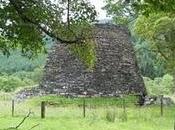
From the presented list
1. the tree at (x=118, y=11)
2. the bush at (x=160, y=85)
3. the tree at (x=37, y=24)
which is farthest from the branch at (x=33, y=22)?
the bush at (x=160, y=85)

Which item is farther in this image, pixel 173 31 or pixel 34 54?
pixel 173 31

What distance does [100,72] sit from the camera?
1662 inches

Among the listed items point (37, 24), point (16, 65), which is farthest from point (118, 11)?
point (16, 65)

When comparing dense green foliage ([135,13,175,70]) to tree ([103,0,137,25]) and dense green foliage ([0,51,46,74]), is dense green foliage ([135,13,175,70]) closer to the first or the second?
tree ([103,0,137,25])

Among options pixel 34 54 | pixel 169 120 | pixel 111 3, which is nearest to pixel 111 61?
pixel 111 3

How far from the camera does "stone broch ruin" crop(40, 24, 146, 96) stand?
41.3 metres

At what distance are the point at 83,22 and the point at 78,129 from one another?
11.5 meters

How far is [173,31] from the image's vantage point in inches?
1686

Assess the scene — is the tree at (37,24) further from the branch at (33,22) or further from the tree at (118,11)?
the tree at (118,11)

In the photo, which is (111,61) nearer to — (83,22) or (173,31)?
(173,31)

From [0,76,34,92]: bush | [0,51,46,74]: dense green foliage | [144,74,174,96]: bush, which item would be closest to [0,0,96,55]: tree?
[0,76,34,92]: bush

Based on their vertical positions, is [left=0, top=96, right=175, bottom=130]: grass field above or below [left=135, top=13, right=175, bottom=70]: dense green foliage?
below

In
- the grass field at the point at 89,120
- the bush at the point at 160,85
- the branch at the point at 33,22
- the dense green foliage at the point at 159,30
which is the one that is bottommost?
the grass field at the point at 89,120

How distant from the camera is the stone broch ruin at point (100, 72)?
4131 cm
